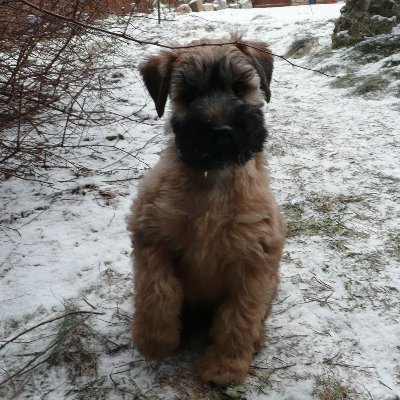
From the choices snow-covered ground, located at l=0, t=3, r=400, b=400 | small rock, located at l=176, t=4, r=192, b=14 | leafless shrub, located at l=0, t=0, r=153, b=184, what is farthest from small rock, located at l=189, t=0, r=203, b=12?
leafless shrub, located at l=0, t=0, r=153, b=184

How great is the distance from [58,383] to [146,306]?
64 cm

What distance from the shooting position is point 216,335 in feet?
8.51

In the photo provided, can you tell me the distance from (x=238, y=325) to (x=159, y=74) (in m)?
1.55

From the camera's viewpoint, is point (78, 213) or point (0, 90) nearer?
point (0, 90)

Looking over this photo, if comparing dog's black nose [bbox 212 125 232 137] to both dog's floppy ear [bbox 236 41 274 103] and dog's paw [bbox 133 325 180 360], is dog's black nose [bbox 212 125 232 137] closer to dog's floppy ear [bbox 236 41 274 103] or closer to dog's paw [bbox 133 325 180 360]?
dog's floppy ear [bbox 236 41 274 103]

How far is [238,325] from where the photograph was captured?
8.24ft

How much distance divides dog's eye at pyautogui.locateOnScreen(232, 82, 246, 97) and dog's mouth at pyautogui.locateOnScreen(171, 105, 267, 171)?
161 millimetres

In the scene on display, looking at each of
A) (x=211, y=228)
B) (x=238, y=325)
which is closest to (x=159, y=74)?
(x=211, y=228)

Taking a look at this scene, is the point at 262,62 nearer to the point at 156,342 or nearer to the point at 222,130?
the point at 222,130

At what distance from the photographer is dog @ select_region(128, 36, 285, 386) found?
246 cm

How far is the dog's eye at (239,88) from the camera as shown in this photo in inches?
106

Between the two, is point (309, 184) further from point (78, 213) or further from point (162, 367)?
point (162, 367)

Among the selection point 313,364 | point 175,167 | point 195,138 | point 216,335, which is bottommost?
point 313,364

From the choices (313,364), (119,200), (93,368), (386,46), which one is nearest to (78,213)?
(119,200)
